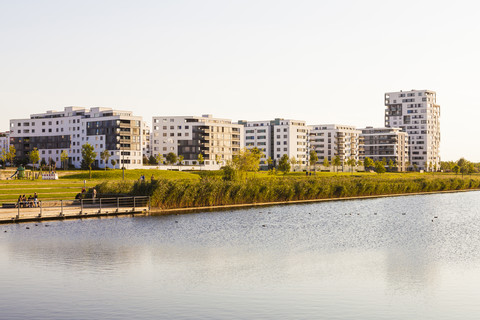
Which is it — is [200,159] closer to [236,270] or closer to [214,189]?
[214,189]

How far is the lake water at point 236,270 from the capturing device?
21.8 m

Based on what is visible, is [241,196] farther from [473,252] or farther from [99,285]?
[99,285]

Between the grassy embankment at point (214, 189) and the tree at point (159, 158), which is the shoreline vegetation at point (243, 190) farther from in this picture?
the tree at point (159, 158)

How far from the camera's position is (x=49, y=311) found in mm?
21219

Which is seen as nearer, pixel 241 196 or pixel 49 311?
pixel 49 311

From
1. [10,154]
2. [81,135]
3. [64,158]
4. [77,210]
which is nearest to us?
[77,210]

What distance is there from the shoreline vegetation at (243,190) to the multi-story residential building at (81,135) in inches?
3570

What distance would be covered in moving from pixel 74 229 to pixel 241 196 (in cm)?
2837

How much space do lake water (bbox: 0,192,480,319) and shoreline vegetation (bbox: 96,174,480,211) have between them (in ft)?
28.7

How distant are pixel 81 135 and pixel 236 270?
165 m

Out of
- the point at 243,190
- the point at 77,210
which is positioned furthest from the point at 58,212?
the point at 243,190

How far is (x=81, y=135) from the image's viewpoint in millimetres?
186000

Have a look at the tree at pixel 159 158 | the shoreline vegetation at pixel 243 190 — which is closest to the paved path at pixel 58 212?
the shoreline vegetation at pixel 243 190

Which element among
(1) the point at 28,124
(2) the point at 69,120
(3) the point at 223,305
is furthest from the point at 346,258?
(1) the point at 28,124
